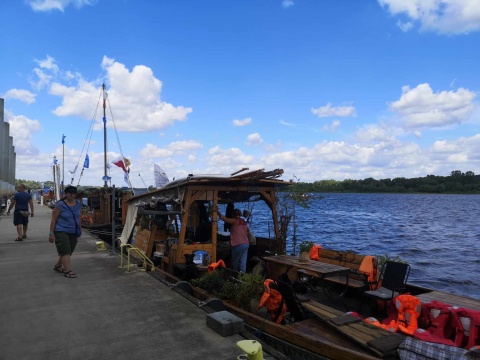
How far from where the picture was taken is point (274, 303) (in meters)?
5.86

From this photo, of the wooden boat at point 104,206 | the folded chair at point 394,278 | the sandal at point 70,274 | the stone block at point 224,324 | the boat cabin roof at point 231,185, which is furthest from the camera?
the wooden boat at point 104,206

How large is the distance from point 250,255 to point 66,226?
184 inches

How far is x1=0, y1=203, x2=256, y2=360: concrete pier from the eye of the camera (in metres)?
4.20

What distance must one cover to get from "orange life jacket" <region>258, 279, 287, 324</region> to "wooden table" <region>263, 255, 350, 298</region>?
3.51 ft

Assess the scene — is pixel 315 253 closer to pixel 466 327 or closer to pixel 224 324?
pixel 466 327

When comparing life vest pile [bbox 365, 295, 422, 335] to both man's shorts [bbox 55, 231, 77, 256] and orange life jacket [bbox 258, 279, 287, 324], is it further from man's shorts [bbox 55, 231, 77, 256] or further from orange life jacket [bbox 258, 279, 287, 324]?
man's shorts [bbox 55, 231, 77, 256]

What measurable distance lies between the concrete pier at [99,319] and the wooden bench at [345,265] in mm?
3007

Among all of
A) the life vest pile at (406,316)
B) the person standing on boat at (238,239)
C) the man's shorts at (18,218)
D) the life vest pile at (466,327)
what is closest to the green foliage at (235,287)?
the person standing on boat at (238,239)

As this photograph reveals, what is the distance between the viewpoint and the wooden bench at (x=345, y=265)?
741 centimetres

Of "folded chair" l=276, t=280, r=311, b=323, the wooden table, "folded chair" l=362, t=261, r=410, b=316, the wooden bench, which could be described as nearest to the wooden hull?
"folded chair" l=276, t=280, r=311, b=323

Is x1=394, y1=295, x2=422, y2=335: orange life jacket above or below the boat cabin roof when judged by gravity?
below

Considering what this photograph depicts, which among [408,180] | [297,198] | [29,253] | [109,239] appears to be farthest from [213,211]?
[408,180]

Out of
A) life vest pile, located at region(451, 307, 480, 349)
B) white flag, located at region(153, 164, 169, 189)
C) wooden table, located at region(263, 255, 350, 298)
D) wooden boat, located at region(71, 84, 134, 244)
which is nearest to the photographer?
life vest pile, located at region(451, 307, 480, 349)

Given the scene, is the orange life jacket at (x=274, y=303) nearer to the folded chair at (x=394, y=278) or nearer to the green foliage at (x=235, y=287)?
the green foliage at (x=235, y=287)
